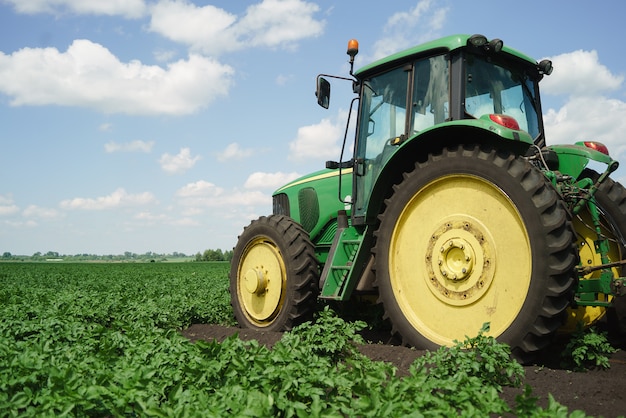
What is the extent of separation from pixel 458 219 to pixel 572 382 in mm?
1419

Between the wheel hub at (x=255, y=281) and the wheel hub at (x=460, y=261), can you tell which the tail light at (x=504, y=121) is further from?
the wheel hub at (x=255, y=281)

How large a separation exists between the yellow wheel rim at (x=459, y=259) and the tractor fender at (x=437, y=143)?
1.27ft

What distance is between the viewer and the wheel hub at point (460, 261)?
4.16m

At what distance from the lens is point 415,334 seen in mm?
4500

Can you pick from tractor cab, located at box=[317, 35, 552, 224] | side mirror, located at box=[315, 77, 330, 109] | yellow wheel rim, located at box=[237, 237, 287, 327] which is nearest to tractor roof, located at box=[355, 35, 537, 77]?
tractor cab, located at box=[317, 35, 552, 224]

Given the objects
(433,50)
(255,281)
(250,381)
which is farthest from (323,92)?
(250,381)

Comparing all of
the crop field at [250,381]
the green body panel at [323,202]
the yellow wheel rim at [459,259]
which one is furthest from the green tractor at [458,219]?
the crop field at [250,381]

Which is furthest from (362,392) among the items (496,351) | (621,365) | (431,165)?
(621,365)

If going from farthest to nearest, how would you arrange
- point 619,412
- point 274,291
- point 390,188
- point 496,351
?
point 274,291, point 390,188, point 496,351, point 619,412

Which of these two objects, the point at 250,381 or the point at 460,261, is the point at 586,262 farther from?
the point at 250,381

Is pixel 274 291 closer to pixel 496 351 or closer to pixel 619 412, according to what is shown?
pixel 496 351

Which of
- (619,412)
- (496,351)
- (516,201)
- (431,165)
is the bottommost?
(619,412)

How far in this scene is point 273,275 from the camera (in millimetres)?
6344

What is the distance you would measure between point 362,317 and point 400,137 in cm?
232
